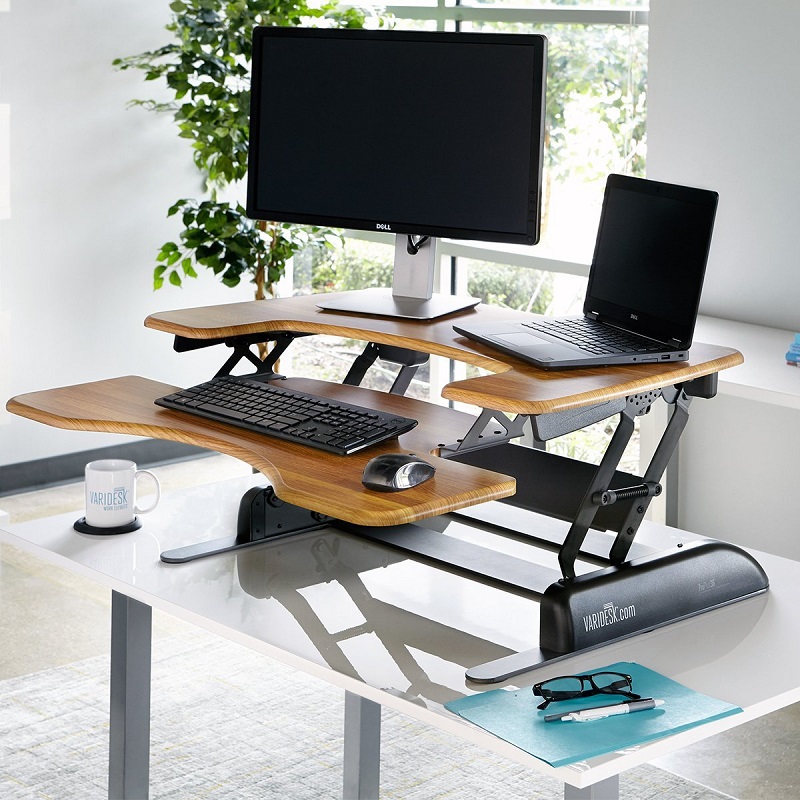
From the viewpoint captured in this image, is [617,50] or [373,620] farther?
[617,50]

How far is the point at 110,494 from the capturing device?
2045mm

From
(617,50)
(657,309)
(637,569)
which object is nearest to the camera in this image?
(637,569)

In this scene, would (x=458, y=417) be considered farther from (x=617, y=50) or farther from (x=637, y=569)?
(x=617, y=50)

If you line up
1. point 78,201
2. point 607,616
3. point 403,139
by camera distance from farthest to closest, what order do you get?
1. point 78,201
2. point 403,139
3. point 607,616

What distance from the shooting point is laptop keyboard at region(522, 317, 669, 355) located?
1.90m

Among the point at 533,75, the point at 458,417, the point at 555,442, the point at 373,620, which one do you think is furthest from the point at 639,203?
the point at 555,442

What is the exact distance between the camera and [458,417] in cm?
226

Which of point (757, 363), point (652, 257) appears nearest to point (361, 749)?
point (652, 257)

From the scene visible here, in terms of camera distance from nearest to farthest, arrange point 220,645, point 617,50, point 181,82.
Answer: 1. point 220,645
2. point 617,50
3. point 181,82

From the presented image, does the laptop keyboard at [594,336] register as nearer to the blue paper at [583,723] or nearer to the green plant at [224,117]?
the blue paper at [583,723]

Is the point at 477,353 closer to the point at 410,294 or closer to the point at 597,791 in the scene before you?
the point at 410,294

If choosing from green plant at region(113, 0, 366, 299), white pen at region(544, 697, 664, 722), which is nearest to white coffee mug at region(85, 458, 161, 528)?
white pen at region(544, 697, 664, 722)

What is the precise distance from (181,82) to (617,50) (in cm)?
140

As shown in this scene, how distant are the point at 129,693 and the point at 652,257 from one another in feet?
3.52
